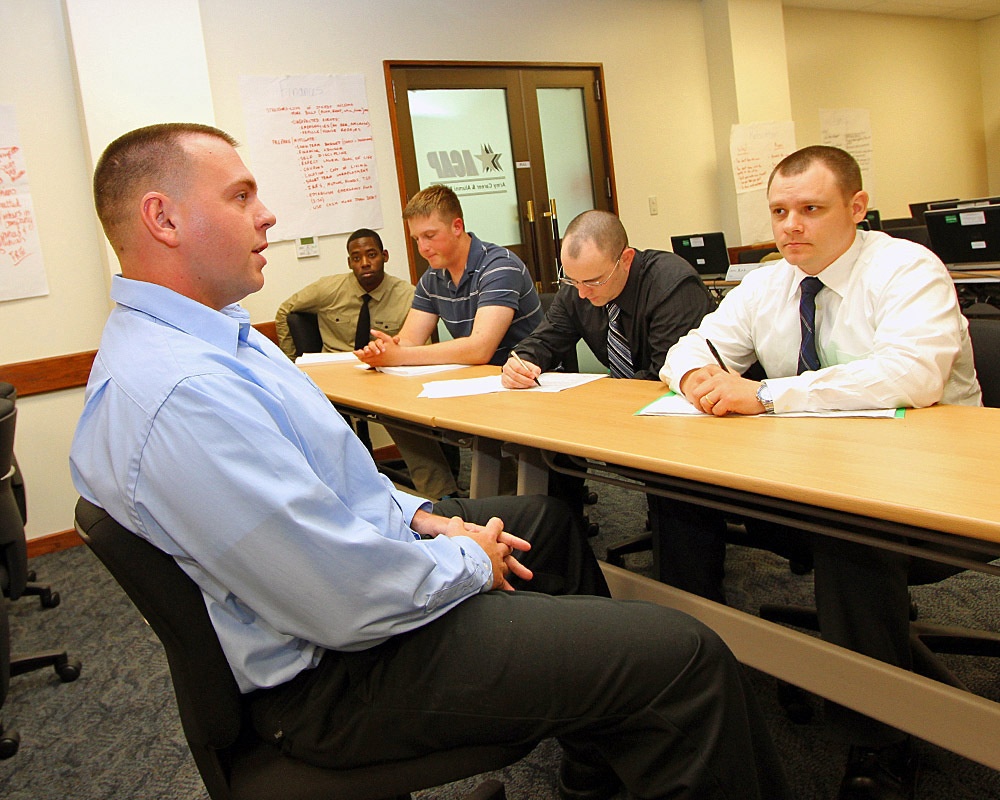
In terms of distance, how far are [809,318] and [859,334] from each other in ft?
0.40

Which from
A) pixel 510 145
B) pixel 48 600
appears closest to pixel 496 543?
pixel 48 600

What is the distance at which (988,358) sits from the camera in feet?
5.42

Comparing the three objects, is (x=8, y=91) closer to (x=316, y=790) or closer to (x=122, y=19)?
(x=122, y=19)

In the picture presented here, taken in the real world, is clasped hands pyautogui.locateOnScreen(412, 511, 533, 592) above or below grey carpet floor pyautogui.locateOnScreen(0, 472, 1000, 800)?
above

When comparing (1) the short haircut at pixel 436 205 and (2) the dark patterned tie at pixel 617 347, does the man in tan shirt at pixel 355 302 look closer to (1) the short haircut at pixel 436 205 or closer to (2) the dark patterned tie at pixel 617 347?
(1) the short haircut at pixel 436 205

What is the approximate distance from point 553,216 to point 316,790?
4619 mm

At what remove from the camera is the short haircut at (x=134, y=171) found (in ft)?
3.80

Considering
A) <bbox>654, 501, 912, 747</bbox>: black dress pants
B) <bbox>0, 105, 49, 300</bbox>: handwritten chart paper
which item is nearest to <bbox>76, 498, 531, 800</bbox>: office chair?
<bbox>654, 501, 912, 747</bbox>: black dress pants

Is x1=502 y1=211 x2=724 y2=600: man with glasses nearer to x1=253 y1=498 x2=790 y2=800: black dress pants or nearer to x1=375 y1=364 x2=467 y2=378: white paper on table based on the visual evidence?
x1=375 y1=364 x2=467 y2=378: white paper on table

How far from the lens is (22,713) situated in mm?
2184

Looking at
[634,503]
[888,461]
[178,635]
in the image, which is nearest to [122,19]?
[634,503]

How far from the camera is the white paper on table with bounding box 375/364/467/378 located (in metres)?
2.77

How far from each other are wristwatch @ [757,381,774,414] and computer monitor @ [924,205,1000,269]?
2881mm

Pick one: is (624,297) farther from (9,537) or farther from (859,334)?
(9,537)
